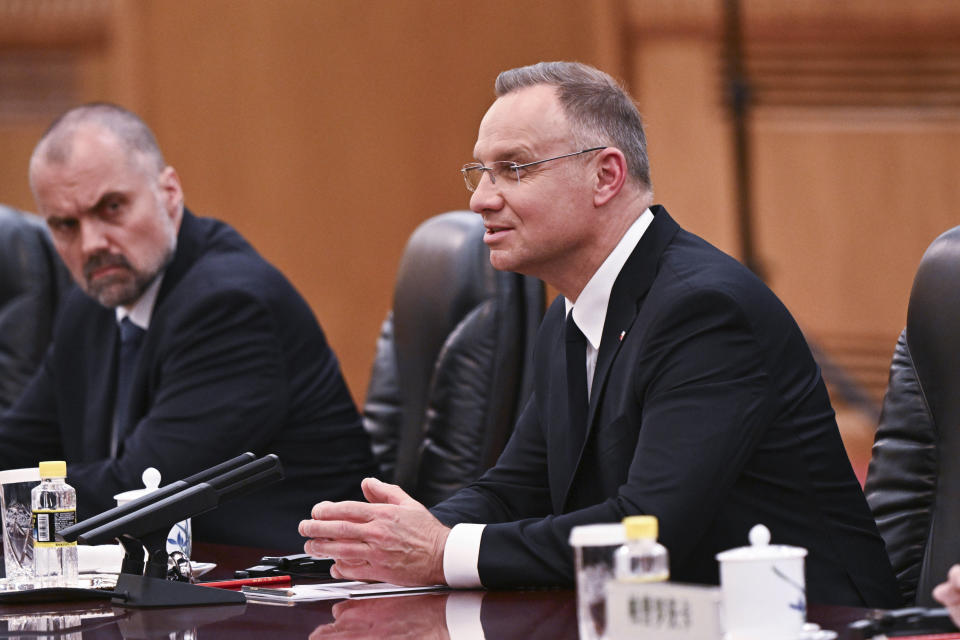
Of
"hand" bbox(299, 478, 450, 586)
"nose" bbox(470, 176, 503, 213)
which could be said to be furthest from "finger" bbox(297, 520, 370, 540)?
"nose" bbox(470, 176, 503, 213)

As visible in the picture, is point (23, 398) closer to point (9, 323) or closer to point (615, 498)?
point (9, 323)

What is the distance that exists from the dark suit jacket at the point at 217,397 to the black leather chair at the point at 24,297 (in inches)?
28.7

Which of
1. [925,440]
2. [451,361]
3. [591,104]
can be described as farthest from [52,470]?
[925,440]

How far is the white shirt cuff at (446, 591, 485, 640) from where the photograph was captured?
1.40m

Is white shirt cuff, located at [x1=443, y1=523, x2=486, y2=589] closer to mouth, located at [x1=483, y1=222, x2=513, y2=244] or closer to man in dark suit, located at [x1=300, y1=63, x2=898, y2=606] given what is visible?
man in dark suit, located at [x1=300, y1=63, x2=898, y2=606]

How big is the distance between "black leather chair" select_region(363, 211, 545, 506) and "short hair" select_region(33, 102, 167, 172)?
25.3 inches

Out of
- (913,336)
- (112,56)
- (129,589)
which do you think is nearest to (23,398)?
(129,589)

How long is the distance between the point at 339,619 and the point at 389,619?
6 cm

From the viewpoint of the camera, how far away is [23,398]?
126 inches

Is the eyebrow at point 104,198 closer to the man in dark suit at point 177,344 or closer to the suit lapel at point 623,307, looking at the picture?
the man in dark suit at point 177,344

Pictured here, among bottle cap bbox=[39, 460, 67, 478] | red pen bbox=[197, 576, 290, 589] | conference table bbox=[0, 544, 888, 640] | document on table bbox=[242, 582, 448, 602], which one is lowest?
red pen bbox=[197, 576, 290, 589]

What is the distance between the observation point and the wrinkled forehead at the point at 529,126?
6.73ft

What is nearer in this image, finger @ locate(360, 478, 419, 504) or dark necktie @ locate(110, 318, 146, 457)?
finger @ locate(360, 478, 419, 504)

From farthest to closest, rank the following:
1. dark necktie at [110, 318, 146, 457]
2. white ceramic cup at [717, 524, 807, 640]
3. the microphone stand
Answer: dark necktie at [110, 318, 146, 457], the microphone stand, white ceramic cup at [717, 524, 807, 640]
